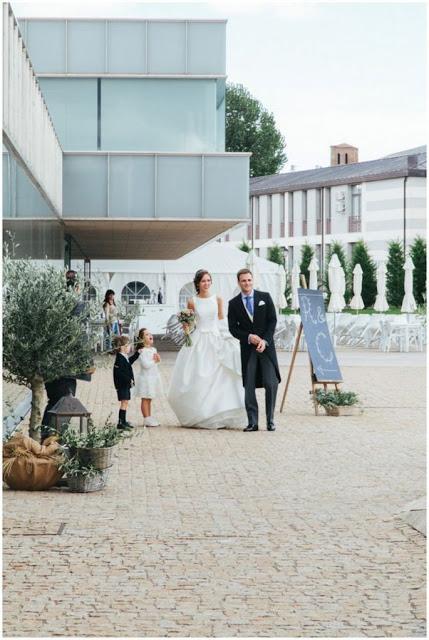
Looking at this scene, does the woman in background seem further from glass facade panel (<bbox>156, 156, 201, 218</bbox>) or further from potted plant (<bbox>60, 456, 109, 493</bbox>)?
glass facade panel (<bbox>156, 156, 201, 218</bbox>)

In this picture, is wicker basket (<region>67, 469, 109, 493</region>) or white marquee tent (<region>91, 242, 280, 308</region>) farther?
white marquee tent (<region>91, 242, 280, 308</region>)

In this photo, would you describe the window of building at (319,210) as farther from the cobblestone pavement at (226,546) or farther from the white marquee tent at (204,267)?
the cobblestone pavement at (226,546)

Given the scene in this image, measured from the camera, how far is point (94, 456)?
9.52 metres

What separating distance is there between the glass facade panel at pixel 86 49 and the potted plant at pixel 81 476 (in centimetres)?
1998

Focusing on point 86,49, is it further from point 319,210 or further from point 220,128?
point 319,210

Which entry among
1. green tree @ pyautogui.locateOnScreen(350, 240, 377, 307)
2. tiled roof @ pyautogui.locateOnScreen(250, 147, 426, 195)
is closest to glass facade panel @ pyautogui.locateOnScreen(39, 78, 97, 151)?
green tree @ pyautogui.locateOnScreen(350, 240, 377, 307)

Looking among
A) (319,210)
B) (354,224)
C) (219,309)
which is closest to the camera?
(219,309)

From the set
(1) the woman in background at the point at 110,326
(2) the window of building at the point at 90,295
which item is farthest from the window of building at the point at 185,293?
(1) the woman in background at the point at 110,326

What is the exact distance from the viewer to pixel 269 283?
4156 centimetres

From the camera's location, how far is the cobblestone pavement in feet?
18.6

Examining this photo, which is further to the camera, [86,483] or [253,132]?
[253,132]

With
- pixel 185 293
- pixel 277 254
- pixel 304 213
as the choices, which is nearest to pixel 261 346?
pixel 185 293

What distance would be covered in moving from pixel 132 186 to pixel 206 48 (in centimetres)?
364

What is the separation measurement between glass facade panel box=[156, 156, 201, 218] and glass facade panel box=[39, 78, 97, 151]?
2.30 m
